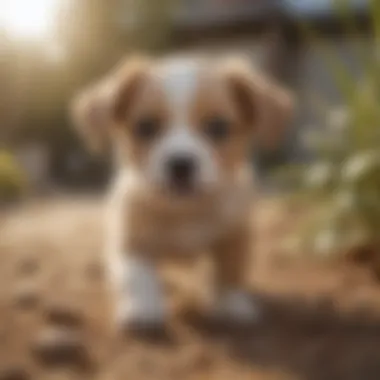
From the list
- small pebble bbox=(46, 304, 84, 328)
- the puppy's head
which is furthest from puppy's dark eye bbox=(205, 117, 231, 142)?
small pebble bbox=(46, 304, 84, 328)

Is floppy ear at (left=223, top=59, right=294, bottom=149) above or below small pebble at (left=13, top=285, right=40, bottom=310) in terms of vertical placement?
above

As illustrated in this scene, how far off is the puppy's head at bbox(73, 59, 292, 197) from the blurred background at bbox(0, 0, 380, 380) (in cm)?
4

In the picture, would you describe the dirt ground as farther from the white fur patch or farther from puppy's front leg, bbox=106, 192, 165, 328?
the white fur patch

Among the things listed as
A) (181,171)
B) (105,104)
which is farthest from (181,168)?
(105,104)

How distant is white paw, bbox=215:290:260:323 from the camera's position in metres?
0.83

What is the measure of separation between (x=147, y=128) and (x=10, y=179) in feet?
0.53

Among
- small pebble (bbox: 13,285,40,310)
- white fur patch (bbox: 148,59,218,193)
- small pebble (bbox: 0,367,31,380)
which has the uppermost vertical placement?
white fur patch (bbox: 148,59,218,193)

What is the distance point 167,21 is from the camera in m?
0.87

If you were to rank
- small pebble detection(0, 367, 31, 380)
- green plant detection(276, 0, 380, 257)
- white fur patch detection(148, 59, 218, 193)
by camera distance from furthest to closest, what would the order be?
green plant detection(276, 0, 380, 257) < white fur patch detection(148, 59, 218, 193) < small pebble detection(0, 367, 31, 380)

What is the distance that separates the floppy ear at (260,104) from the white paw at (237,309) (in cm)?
17

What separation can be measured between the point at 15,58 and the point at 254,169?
295mm

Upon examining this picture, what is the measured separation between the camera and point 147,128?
0.81m

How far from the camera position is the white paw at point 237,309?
0.83 m

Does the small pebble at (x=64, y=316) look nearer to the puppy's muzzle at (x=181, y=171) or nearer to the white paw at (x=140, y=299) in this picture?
the white paw at (x=140, y=299)
